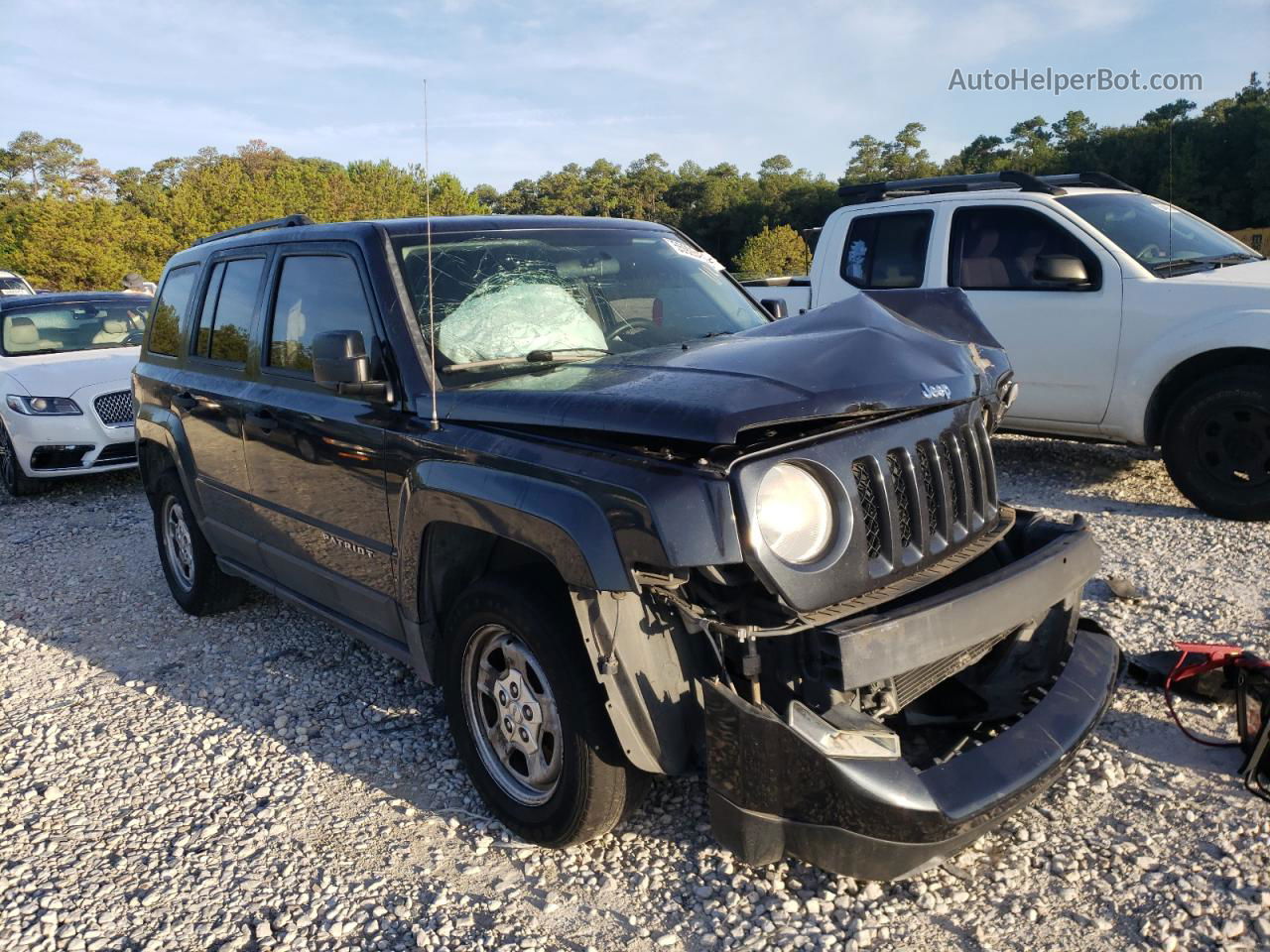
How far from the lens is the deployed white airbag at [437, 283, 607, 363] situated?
11.3ft

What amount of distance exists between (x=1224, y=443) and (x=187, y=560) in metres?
6.08

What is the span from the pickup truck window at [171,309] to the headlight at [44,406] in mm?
3471

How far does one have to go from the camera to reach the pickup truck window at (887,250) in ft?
24.1

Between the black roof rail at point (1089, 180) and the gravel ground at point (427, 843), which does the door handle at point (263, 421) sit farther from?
the black roof rail at point (1089, 180)

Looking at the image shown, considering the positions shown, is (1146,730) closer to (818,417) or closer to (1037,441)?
(818,417)

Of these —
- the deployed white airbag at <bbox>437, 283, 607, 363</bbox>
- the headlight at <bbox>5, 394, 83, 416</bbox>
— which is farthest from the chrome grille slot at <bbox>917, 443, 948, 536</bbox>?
the headlight at <bbox>5, 394, 83, 416</bbox>

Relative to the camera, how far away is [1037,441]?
8523 mm

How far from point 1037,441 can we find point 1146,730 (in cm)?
544

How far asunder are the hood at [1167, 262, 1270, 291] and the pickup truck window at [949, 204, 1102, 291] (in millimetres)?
530

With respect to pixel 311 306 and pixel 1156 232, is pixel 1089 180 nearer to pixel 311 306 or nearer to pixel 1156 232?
pixel 1156 232

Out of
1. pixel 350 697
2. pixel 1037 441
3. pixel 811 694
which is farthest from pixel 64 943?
pixel 1037 441

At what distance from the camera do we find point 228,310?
15.2ft

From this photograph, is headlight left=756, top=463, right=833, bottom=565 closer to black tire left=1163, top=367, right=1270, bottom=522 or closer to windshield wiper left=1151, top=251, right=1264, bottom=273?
black tire left=1163, top=367, right=1270, bottom=522

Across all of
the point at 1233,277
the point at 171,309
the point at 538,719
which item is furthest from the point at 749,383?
the point at 1233,277
